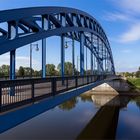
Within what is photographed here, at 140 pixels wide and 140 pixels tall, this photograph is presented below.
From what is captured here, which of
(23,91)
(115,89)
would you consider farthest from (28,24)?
(115,89)

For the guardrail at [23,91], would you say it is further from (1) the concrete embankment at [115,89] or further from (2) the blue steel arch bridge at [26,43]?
(1) the concrete embankment at [115,89]

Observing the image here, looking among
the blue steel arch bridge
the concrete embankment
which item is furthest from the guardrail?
the concrete embankment

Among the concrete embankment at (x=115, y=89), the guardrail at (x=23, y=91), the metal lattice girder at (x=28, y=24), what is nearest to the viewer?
the guardrail at (x=23, y=91)

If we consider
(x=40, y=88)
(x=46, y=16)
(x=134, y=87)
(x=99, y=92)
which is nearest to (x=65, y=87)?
(x=40, y=88)

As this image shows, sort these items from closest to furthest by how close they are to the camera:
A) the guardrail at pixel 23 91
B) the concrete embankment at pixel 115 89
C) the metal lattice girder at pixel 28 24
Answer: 1. the guardrail at pixel 23 91
2. the metal lattice girder at pixel 28 24
3. the concrete embankment at pixel 115 89

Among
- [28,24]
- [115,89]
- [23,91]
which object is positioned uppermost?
[28,24]

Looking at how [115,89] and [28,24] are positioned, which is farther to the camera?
[115,89]

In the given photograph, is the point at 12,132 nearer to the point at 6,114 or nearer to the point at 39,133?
the point at 39,133

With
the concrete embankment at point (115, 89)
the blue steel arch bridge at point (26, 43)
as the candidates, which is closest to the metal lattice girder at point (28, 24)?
the blue steel arch bridge at point (26, 43)

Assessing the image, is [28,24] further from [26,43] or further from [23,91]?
[23,91]

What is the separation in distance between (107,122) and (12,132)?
35.9 feet

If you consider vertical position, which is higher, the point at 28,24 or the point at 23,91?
the point at 28,24

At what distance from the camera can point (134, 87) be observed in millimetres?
72188

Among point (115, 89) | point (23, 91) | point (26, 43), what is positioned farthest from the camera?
point (115, 89)
